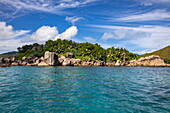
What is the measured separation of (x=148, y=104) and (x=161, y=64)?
15063 cm

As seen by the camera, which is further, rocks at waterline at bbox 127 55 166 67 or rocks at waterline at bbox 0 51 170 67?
rocks at waterline at bbox 127 55 166 67

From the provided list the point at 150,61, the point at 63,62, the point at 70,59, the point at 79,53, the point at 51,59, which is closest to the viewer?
the point at 51,59

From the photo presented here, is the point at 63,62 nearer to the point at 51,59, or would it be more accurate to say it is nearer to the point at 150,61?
the point at 51,59

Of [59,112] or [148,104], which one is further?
[148,104]

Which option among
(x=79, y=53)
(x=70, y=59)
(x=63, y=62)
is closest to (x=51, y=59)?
(x=63, y=62)

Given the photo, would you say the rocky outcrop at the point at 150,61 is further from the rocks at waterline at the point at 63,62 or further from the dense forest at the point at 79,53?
the dense forest at the point at 79,53

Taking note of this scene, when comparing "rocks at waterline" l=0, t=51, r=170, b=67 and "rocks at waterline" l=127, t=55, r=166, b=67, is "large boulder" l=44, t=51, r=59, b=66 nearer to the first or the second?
"rocks at waterline" l=0, t=51, r=170, b=67

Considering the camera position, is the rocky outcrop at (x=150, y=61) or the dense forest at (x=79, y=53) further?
the dense forest at (x=79, y=53)

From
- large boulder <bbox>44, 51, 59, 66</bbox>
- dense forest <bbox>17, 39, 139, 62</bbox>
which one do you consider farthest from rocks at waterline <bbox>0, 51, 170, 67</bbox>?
dense forest <bbox>17, 39, 139, 62</bbox>

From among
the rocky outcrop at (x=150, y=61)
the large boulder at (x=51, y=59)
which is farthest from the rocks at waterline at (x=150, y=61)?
the large boulder at (x=51, y=59)

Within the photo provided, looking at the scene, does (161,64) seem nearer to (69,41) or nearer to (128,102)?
(69,41)

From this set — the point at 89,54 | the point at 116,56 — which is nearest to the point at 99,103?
the point at 89,54

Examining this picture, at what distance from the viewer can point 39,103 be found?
13969 mm

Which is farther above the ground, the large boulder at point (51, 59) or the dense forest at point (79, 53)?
the dense forest at point (79, 53)
